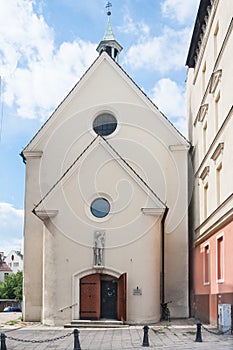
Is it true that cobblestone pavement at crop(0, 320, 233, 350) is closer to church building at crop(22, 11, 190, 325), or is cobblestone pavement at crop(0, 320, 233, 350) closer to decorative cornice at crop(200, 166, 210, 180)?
church building at crop(22, 11, 190, 325)

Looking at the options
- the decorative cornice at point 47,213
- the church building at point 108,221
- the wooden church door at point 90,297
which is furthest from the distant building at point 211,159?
the decorative cornice at point 47,213

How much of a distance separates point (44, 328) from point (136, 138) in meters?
11.8

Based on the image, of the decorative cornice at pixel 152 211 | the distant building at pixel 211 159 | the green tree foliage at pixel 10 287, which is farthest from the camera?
the green tree foliage at pixel 10 287

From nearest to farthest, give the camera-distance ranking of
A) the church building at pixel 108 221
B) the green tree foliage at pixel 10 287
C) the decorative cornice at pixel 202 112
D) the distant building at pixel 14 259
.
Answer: the church building at pixel 108 221, the decorative cornice at pixel 202 112, the green tree foliage at pixel 10 287, the distant building at pixel 14 259

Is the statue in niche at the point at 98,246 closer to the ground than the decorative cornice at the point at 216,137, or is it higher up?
closer to the ground

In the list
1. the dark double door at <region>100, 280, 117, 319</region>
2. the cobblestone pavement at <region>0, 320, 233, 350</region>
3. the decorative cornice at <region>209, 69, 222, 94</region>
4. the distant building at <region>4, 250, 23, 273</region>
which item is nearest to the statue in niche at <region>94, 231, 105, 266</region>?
the dark double door at <region>100, 280, 117, 319</region>

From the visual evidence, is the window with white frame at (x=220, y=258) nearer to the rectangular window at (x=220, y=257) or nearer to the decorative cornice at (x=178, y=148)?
the rectangular window at (x=220, y=257)

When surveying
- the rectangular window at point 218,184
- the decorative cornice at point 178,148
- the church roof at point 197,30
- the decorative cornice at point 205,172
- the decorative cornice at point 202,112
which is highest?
the church roof at point 197,30

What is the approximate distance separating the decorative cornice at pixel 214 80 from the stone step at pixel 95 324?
35.5 ft

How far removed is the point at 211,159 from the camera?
2394 cm

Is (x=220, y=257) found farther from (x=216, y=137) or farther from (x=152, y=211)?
(x=216, y=137)

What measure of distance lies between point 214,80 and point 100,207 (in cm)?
789

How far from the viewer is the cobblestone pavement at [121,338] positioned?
16656mm

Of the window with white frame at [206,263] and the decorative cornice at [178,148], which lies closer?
the window with white frame at [206,263]
